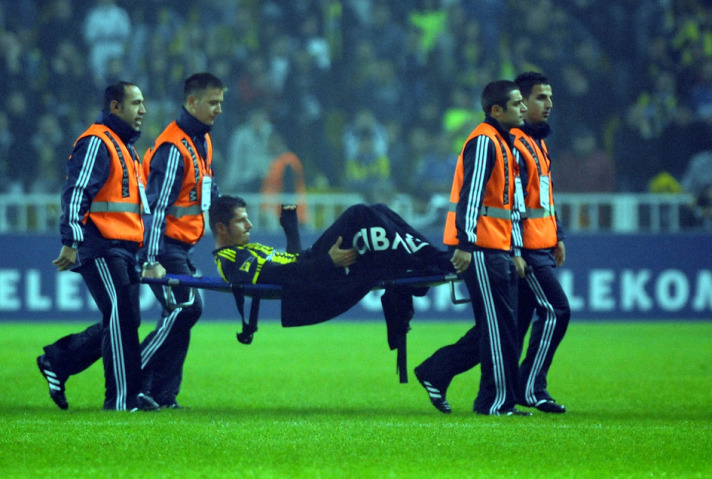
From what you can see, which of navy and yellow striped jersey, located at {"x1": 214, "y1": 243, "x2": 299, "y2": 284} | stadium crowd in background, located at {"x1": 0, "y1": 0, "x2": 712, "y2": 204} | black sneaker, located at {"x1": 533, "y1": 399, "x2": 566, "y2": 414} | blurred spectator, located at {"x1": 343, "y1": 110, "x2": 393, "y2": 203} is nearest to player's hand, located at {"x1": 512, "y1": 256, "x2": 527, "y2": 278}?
black sneaker, located at {"x1": 533, "y1": 399, "x2": 566, "y2": 414}

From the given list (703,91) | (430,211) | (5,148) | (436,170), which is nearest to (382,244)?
(430,211)

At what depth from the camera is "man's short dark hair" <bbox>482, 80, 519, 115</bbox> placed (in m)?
7.01

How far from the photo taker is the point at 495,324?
6949mm

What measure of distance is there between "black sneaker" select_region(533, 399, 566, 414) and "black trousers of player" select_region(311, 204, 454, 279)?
1.00m

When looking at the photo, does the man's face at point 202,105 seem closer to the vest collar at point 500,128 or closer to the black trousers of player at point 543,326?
the vest collar at point 500,128

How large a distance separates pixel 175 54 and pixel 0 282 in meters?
4.71

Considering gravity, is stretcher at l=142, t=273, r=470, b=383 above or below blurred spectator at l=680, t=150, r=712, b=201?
below

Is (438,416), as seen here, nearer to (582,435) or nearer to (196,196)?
(582,435)

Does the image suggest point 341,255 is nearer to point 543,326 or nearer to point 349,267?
point 349,267

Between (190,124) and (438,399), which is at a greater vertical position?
(190,124)

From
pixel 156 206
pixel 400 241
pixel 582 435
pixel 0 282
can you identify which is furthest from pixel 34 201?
pixel 582 435

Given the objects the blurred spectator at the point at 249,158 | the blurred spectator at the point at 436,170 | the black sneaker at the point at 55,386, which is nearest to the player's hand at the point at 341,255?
the black sneaker at the point at 55,386

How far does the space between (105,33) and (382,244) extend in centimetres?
1158

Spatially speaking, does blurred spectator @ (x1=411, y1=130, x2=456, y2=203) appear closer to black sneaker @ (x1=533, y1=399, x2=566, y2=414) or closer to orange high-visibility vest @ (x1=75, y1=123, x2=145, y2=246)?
black sneaker @ (x1=533, y1=399, x2=566, y2=414)
